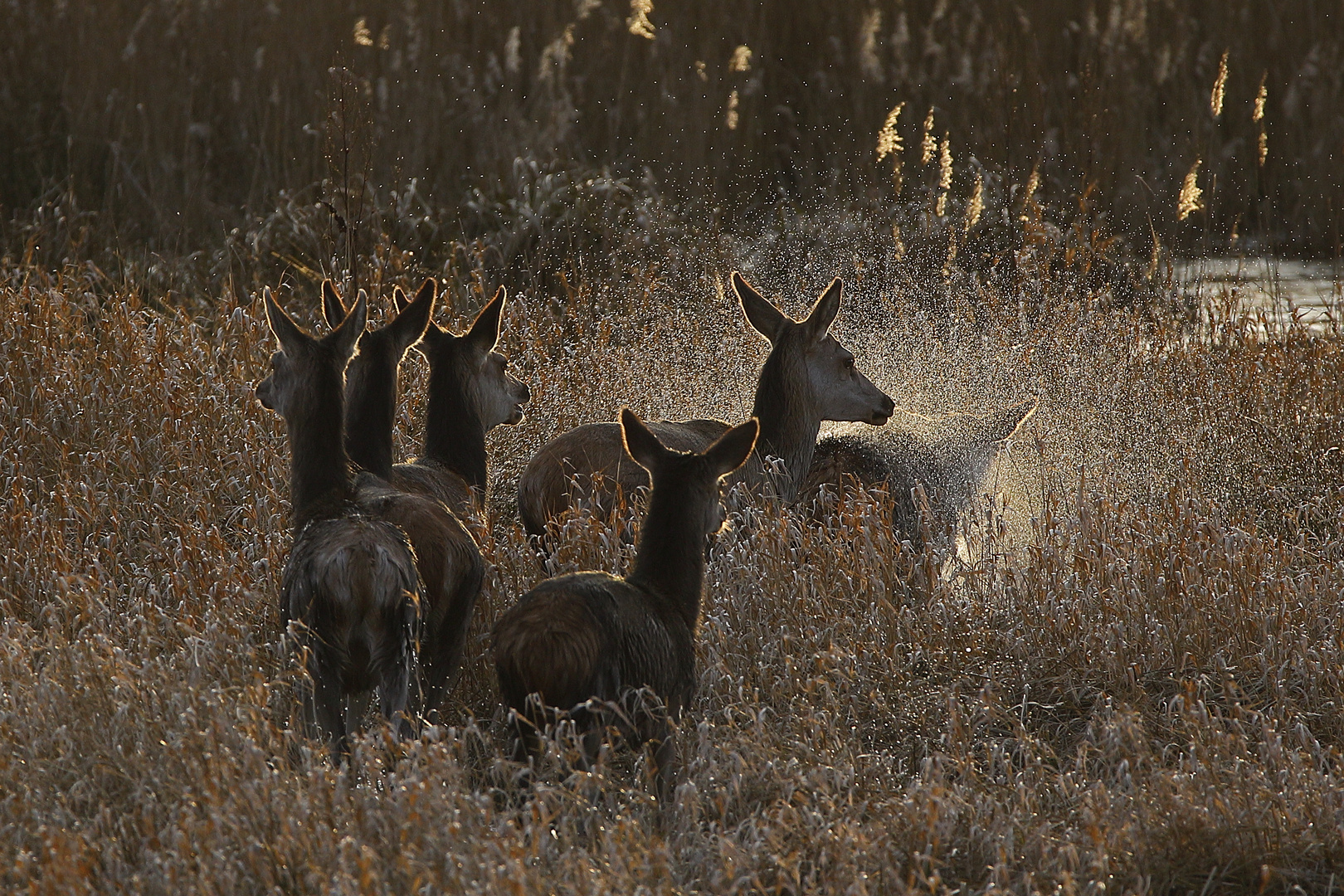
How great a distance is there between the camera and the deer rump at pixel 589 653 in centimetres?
400

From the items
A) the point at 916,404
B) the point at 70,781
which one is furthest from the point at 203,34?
the point at 70,781

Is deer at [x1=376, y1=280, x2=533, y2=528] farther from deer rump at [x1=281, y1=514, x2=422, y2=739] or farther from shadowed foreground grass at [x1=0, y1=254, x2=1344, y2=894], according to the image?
deer rump at [x1=281, y1=514, x2=422, y2=739]

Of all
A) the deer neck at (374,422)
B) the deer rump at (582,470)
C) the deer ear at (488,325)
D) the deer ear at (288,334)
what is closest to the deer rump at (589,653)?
the deer ear at (288,334)

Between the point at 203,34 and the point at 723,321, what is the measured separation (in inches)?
274

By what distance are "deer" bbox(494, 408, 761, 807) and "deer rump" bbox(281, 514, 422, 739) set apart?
0.34 m

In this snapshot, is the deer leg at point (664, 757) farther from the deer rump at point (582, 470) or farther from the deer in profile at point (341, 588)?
the deer rump at point (582, 470)

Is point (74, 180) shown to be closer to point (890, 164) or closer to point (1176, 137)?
point (890, 164)

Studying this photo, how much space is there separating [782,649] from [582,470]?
124 cm

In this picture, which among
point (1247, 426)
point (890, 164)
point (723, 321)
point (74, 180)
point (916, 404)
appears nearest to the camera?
point (1247, 426)

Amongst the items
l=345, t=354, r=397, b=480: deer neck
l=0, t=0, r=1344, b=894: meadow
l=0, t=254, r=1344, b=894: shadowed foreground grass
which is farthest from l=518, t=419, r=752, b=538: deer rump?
l=345, t=354, r=397, b=480: deer neck

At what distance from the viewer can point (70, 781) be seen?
13.1 ft

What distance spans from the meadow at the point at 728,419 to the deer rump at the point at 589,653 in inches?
8.4

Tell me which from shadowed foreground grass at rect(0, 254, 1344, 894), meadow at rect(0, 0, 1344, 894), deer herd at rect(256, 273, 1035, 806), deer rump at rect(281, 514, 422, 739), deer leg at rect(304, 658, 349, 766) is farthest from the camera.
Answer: deer leg at rect(304, 658, 349, 766)

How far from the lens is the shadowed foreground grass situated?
3.56 meters
